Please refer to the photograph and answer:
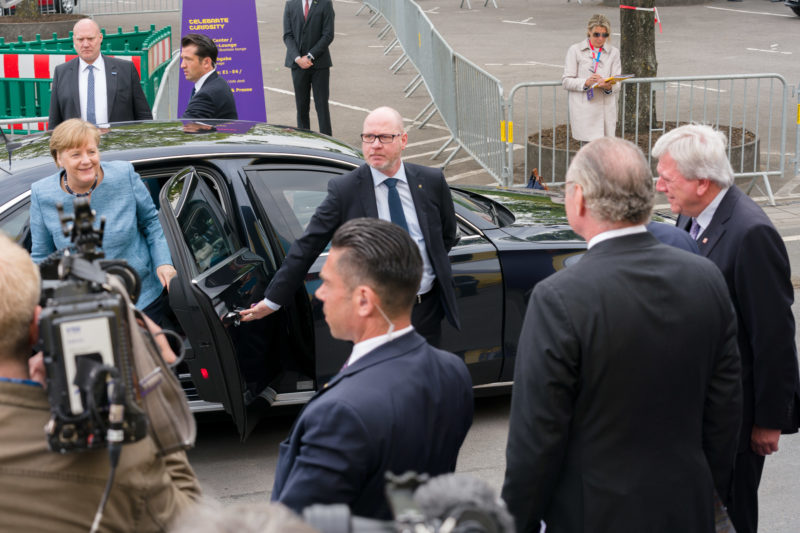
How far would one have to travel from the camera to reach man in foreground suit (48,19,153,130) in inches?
311

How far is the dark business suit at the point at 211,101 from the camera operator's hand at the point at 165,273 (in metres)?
3.03

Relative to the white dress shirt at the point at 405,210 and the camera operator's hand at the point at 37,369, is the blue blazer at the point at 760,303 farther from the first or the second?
the camera operator's hand at the point at 37,369


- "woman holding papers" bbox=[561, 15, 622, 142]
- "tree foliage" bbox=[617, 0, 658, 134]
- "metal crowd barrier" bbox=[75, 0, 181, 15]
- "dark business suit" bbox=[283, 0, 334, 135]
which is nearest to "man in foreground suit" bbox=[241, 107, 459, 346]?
"woman holding papers" bbox=[561, 15, 622, 142]

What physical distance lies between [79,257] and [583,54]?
833 centimetres

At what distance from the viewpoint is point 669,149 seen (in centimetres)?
368

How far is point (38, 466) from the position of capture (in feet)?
6.75

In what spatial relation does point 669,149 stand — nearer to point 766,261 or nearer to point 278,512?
point 766,261

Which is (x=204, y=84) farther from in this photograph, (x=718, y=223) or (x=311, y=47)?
(x=718, y=223)

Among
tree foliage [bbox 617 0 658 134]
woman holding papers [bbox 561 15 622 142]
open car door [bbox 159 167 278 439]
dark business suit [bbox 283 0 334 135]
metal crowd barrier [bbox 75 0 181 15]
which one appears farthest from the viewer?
metal crowd barrier [bbox 75 0 181 15]

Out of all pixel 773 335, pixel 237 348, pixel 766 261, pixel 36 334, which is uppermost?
pixel 36 334

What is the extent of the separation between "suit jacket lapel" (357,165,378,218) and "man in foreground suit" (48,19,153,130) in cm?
384

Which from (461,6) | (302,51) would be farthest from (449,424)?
(461,6)

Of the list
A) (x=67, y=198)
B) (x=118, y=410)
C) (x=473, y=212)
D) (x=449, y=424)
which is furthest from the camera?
(x=473, y=212)

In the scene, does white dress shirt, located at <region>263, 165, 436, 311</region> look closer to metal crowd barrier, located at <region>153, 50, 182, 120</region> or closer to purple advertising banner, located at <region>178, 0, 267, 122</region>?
metal crowd barrier, located at <region>153, 50, 182, 120</region>
